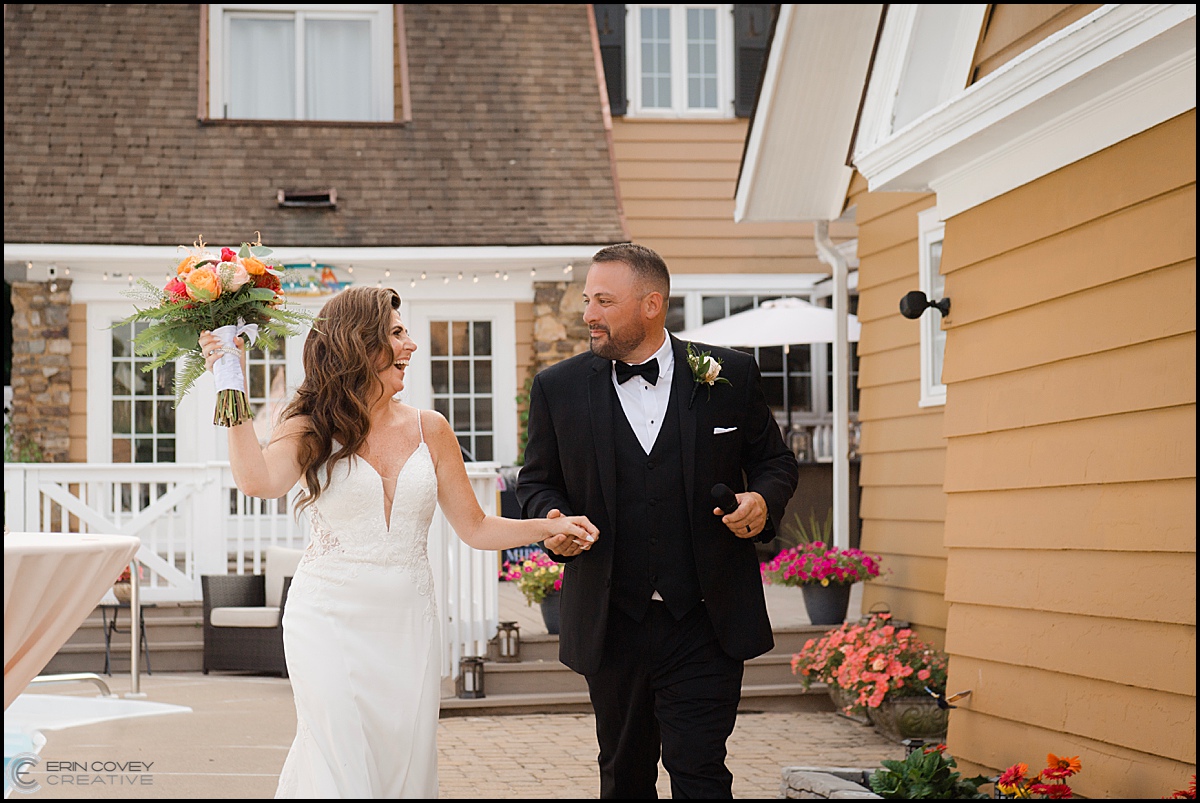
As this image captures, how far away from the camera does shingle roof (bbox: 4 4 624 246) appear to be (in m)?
11.2

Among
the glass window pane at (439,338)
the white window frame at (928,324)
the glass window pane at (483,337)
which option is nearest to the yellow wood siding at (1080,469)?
the white window frame at (928,324)

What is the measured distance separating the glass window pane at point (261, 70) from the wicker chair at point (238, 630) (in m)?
5.45

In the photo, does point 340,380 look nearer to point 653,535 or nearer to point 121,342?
point 653,535

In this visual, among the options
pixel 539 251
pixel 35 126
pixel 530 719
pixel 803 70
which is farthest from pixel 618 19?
pixel 530 719

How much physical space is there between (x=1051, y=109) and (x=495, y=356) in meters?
7.74

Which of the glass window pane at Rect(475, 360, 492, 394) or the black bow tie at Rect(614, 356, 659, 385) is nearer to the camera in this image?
the black bow tie at Rect(614, 356, 659, 385)

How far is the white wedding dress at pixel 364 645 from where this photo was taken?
11.1 ft

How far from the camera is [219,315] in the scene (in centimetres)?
340

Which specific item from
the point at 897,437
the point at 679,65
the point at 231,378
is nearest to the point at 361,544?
the point at 231,378

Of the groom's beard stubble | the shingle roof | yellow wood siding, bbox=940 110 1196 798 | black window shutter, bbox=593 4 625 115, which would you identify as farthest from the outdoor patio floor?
black window shutter, bbox=593 4 625 115

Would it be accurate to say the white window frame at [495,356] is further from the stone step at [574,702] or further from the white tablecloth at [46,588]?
the white tablecloth at [46,588]

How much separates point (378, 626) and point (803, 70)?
633 cm

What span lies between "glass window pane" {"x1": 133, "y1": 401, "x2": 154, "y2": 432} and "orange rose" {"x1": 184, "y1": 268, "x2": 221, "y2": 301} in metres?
8.72

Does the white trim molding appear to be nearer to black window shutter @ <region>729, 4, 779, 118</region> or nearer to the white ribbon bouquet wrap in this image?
the white ribbon bouquet wrap
